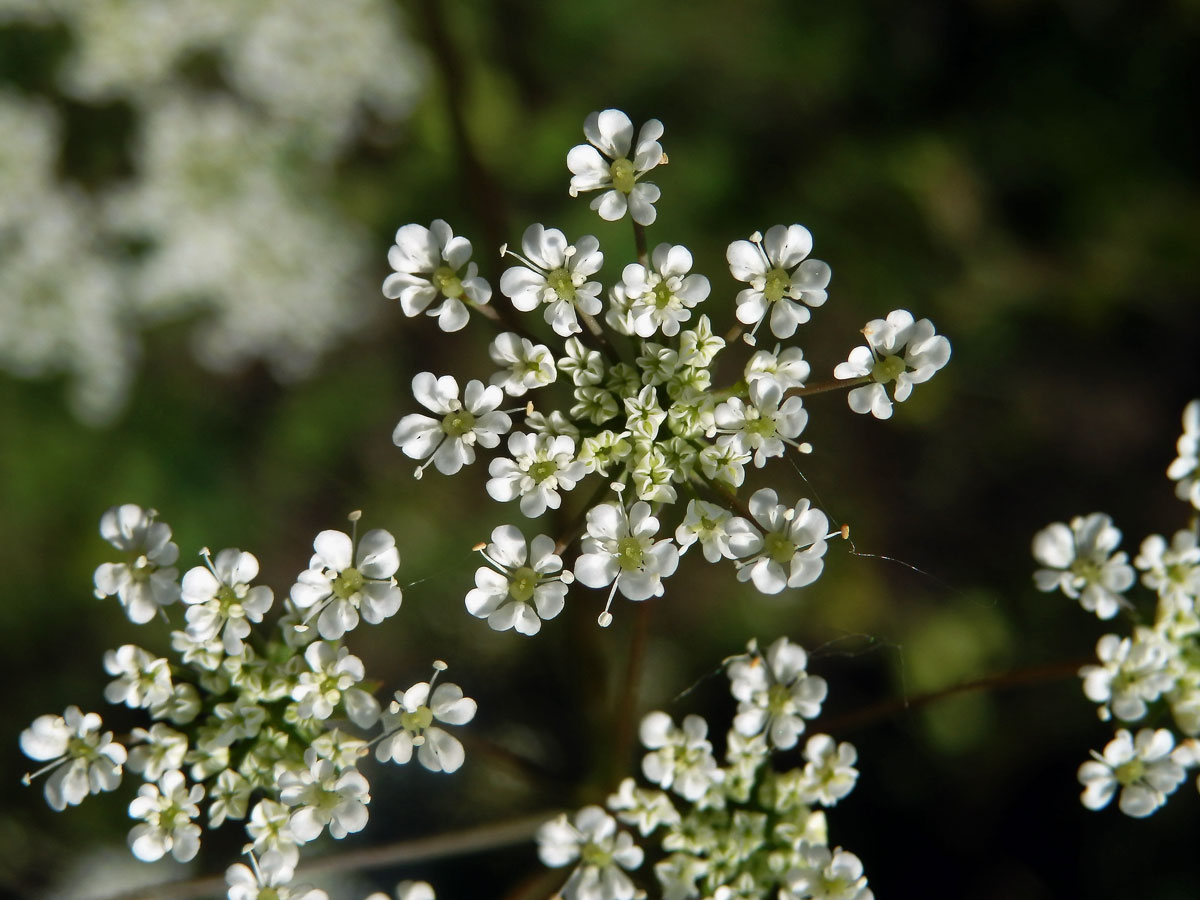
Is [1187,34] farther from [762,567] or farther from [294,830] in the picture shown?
[294,830]

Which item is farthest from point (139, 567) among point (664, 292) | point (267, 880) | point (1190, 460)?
point (1190, 460)

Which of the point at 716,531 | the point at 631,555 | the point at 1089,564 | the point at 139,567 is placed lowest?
the point at 139,567

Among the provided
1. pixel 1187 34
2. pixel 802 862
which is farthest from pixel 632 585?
pixel 1187 34

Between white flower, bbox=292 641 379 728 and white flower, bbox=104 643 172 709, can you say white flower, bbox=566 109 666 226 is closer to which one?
white flower, bbox=292 641 379 728

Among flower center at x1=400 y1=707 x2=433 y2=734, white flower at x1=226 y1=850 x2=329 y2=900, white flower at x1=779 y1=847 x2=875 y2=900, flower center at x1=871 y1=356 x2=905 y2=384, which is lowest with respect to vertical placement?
white flower at x1=226 y1=850 x2=329 y2=900

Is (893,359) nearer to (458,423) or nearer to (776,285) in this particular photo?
(776,285)

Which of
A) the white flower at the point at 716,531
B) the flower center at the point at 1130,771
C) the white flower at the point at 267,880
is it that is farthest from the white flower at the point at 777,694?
the white flower at the point at 267,880

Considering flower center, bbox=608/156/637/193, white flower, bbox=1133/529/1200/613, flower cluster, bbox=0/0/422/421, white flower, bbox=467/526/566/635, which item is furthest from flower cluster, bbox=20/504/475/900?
flower cluster, bbox=0/0/422/421
